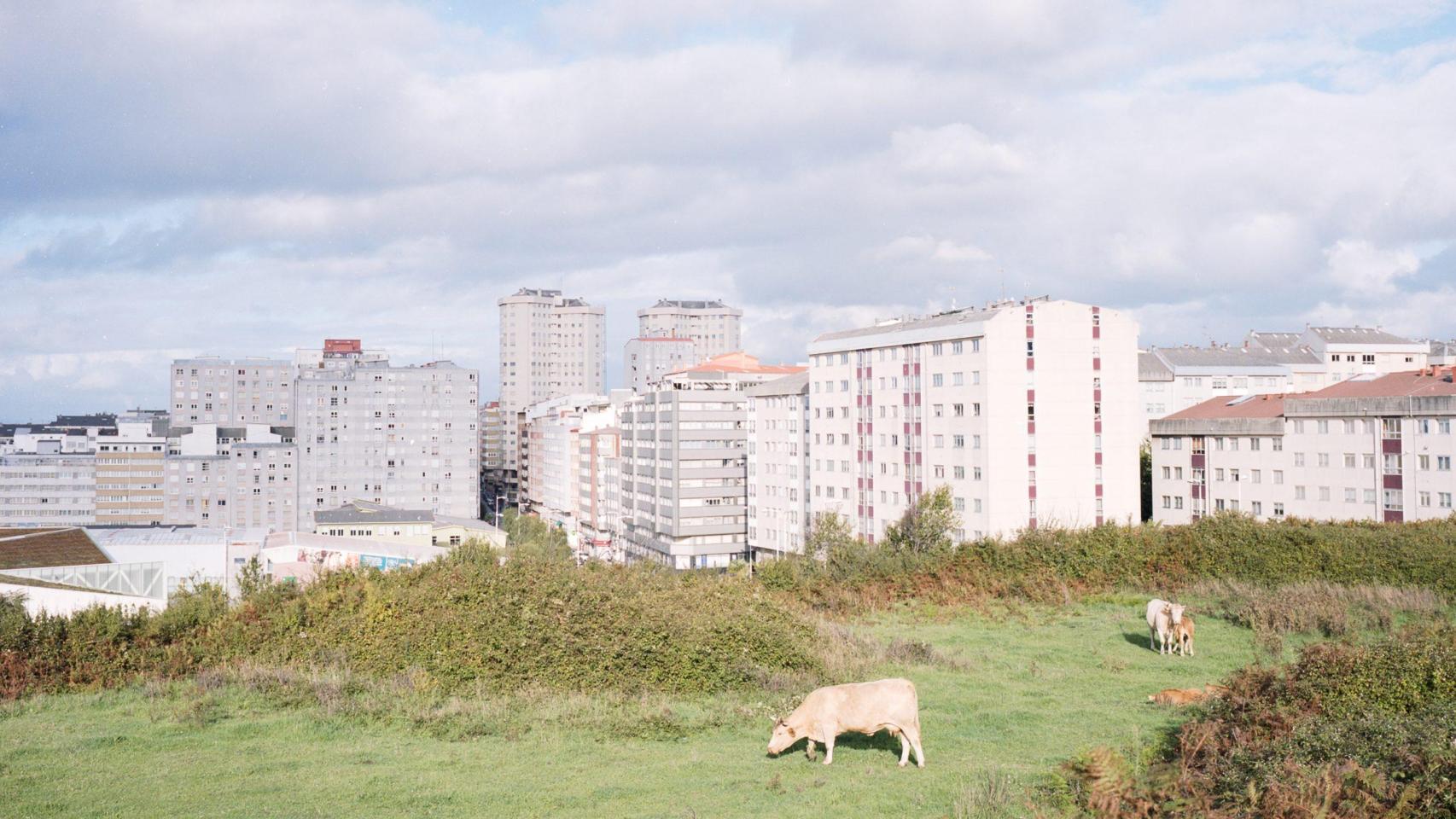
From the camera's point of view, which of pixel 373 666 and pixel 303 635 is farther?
pixel 303 635

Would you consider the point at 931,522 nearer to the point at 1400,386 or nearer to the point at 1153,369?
the point at 1400,386

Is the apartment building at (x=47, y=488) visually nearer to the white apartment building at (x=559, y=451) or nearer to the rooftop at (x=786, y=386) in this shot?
the white apartment building at (x=559, y=451)

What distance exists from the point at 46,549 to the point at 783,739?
25204 mm

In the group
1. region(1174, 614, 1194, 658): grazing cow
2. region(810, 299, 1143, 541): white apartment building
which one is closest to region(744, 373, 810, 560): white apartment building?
region(810, 299, 1143, 541): white apartment building

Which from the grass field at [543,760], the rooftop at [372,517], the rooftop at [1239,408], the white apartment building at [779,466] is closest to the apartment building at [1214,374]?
the rooftop at [1239,408]

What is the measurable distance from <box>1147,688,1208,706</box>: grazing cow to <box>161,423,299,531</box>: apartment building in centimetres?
13338

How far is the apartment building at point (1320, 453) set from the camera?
53031 millimetres

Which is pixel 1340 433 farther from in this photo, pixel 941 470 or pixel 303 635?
pixel 303 635

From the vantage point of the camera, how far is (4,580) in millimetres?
19750

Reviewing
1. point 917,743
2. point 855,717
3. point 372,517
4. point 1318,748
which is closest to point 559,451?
point 372,517

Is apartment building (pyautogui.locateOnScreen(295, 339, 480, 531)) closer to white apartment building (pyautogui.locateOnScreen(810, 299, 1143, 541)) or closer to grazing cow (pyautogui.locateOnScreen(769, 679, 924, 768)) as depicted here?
white apartment building (pyautogui.locateOnScreen(810, 299, 1143, 541))

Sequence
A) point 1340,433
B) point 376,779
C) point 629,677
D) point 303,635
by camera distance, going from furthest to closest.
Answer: point 1340,433 < point 303,635 < point 629,677 < point 376,779

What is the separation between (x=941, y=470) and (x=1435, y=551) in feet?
139

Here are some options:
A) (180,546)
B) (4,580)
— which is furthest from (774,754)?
(180,546)
